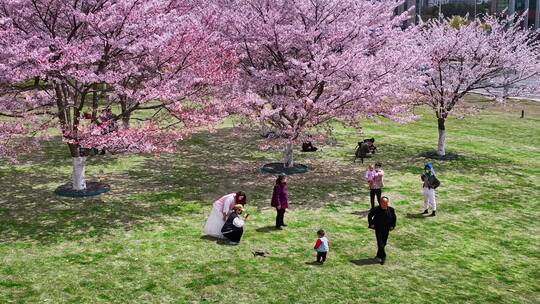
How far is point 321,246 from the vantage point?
11.3 m

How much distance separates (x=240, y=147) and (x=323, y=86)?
7.28 m

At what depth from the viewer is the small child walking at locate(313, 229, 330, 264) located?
11.3 meters

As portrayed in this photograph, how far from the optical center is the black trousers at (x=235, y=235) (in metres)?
12.4

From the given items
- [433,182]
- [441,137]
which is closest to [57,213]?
[433,182]

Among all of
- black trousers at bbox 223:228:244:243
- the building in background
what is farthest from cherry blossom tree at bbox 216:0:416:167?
the building in background

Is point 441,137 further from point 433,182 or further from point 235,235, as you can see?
point 235,235

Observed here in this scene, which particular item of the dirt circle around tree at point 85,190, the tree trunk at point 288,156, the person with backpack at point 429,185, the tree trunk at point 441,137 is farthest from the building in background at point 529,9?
the dirt circle around tree at point 85,190

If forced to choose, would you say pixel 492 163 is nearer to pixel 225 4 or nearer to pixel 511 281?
pixel 511 281

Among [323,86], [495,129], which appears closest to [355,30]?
[323,86]

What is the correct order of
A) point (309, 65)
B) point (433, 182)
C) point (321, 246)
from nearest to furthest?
point (321, 246) < point (433, 182) < point (309, 65)

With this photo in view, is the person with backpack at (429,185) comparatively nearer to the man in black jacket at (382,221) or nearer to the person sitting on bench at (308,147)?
the man in black jacket at (382,221)

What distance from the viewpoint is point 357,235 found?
1332 centimetres

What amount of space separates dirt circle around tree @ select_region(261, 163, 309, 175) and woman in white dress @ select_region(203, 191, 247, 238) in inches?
279

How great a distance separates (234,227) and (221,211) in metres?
0.64
